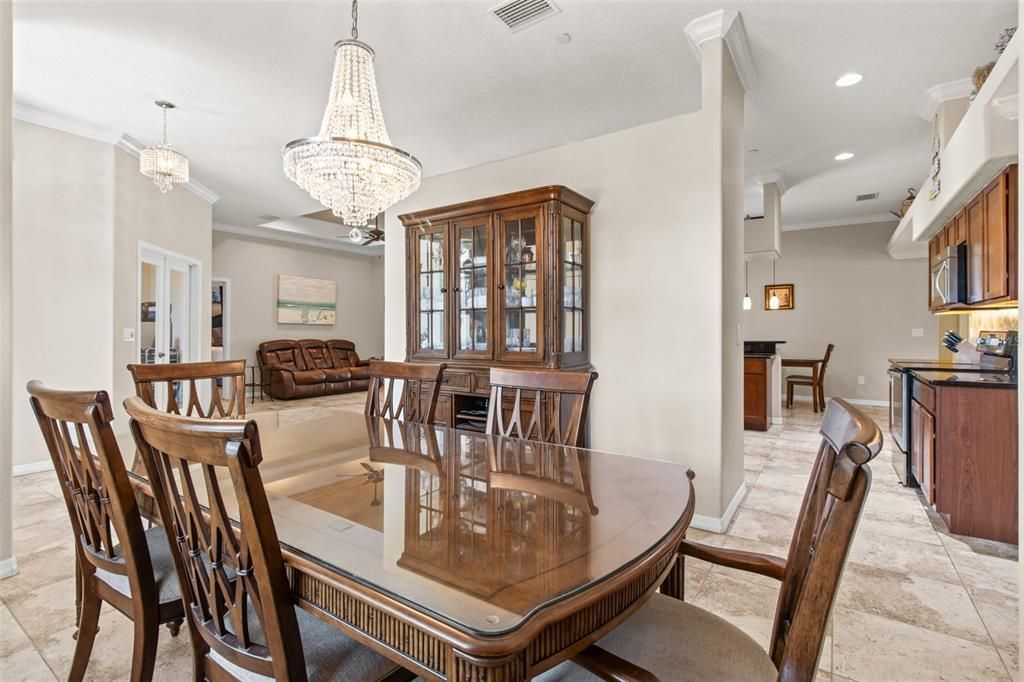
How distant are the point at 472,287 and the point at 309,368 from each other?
631cm

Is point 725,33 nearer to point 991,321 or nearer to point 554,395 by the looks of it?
point 554,395

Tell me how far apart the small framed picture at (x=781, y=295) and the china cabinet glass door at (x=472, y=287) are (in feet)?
21.5

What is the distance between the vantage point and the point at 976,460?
273cm

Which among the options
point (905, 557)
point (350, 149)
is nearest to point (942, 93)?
point (905, 557)

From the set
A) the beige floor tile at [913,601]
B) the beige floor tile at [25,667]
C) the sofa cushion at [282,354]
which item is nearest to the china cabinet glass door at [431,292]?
the beige floor tile at [25,667]

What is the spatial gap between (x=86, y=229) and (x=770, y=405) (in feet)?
23.7

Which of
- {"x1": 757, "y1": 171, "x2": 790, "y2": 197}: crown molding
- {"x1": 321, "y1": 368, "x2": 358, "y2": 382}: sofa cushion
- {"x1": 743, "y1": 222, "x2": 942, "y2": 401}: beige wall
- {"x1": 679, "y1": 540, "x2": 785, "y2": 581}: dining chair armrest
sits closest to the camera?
{"x1": 679, "y1": 540, "x2": 785, "y2": 581}: dining chair armrest

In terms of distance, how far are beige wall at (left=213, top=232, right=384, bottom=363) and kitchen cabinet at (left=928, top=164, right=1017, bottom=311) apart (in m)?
9.22

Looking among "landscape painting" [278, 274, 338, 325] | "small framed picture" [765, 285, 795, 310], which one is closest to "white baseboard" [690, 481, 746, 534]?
"small framed picture" [765, 285, 795, 310]

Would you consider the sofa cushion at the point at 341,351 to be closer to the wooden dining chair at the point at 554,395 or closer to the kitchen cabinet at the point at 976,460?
the wooden dining chair at the point at 554,395

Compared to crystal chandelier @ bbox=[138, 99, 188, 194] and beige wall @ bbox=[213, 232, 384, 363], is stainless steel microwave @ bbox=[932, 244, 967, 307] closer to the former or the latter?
crystal chandelier @ bbox=[138, 99, 188, 194]

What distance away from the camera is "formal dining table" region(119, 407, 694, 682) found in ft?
2.53

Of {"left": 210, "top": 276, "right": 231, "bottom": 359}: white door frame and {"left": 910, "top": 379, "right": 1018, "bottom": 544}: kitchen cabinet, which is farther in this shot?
{"left": 210, "top": 276, "right": 231, "bottom": 359}: white door frame

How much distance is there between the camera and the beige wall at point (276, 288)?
8.27m
